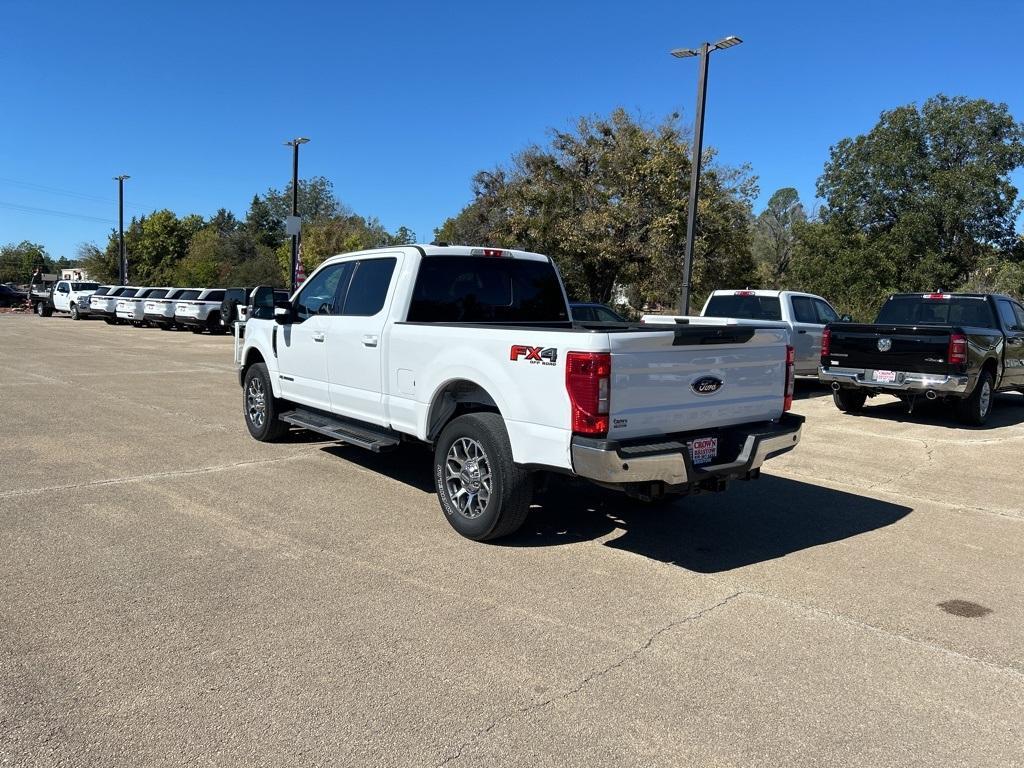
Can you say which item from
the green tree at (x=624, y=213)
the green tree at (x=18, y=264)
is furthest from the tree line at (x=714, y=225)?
the green tree at (x=18, y=264)

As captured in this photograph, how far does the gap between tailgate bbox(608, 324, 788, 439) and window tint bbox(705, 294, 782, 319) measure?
28.5 ft

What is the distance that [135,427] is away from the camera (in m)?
9.06

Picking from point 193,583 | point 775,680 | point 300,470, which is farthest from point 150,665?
point 300,470

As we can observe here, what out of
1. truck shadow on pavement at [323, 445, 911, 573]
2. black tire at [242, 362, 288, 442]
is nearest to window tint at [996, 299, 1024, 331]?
truck shadow on pavement at [323, 445, 911, 573]

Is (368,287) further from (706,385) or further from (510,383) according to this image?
(706,385)

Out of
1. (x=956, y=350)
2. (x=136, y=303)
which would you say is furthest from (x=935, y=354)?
(x=136, y=303)

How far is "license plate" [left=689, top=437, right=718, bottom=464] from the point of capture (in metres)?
5.00

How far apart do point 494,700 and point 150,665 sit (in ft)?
5.12

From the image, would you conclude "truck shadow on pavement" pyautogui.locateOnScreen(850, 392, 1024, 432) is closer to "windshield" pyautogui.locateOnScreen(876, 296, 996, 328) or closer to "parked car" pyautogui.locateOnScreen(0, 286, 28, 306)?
"windshield" pyautogui.locateOnScreen(876, 296, 996, 328)

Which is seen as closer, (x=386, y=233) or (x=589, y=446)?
(x=589, y=446)

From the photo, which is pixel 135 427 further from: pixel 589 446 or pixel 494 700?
pixel 494 700

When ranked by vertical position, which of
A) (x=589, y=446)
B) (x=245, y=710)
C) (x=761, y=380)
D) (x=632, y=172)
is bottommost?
(x=245, y=710)

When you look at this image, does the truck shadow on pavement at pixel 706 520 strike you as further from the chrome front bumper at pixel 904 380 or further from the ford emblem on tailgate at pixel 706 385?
the chrome front bumper at pixel 904 380

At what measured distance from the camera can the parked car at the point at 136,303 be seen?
3266 cm
